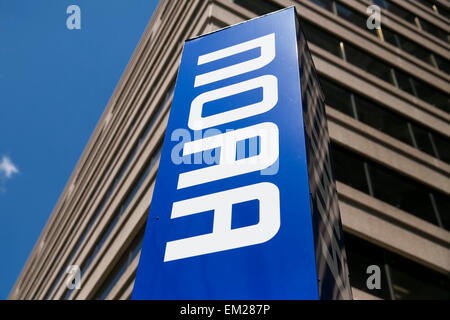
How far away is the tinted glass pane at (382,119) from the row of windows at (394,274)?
4591 mm

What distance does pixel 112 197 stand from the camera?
16.1 metres

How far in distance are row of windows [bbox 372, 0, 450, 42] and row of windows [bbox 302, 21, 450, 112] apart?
15.5 ft

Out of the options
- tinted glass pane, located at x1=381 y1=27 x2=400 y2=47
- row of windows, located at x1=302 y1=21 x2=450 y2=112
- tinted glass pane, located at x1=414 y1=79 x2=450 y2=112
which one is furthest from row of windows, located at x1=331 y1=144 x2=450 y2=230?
tinted glass pane, located at x1=381 y1=27 x2=400 y2=47

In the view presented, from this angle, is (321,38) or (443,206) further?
(321,38)

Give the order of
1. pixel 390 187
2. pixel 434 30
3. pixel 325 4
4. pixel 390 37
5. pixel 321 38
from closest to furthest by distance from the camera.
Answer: pixel 390 187, pixel 321 38, pixel 325 4, pixel 390 37, pixel 434 30

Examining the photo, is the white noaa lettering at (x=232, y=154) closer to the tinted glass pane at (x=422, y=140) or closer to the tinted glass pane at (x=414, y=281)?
the tinted glass pane at (x=414, y=281)

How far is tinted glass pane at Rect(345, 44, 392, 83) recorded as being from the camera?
48.3ft

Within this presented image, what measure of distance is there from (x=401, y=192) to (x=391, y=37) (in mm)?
8480

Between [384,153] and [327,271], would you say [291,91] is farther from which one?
[384,153]

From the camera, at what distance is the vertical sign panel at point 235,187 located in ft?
7.13

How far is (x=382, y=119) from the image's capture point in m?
13.1

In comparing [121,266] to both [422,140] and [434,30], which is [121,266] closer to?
[422,140]

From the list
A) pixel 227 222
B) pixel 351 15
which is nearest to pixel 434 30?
pixel 351 15

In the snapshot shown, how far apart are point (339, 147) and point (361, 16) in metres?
8.11
